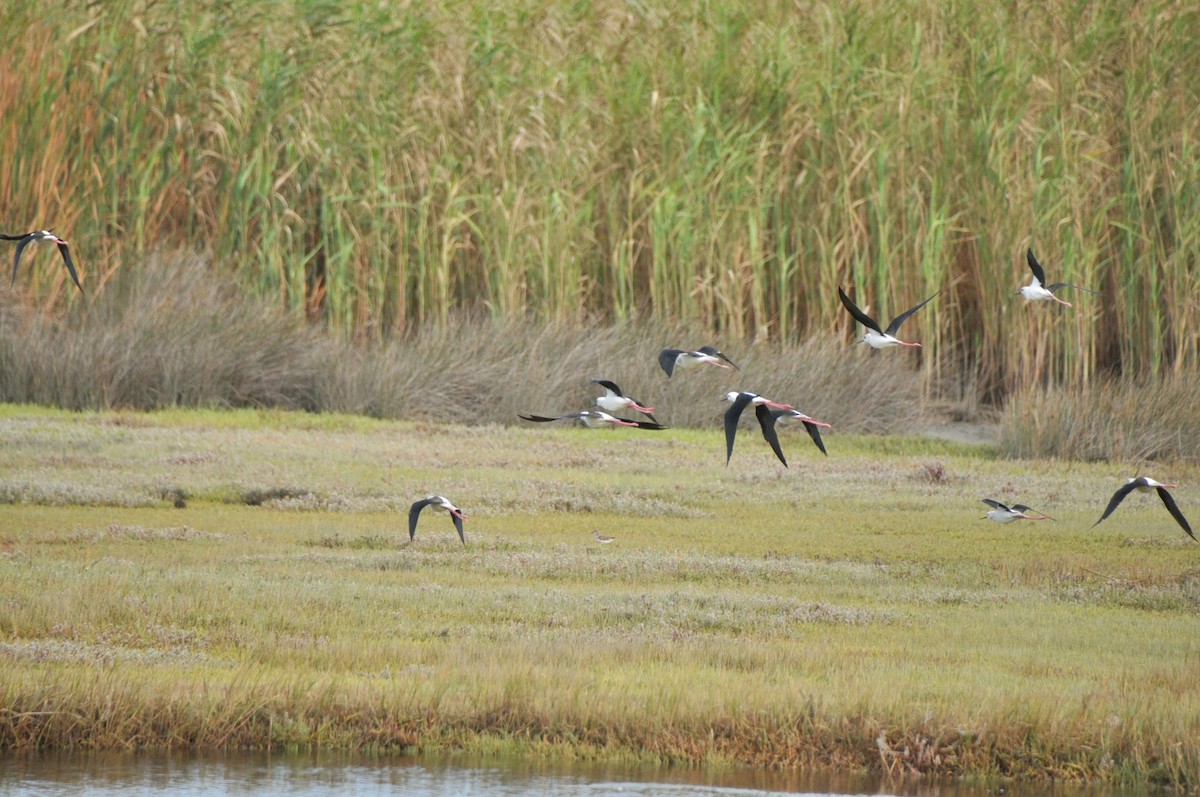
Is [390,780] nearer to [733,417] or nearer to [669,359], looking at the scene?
[733,417]

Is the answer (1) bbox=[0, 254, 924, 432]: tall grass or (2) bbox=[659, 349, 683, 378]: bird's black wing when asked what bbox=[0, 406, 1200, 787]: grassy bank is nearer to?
(1) bbox=[0, 254, 924, 432]: tall grass

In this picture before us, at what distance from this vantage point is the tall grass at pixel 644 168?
16203 millimetres

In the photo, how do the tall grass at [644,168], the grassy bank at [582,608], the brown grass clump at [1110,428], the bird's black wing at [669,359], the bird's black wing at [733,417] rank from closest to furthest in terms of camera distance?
1. the grassy bank at [582,608]
2. the bird's black wing at [733,417]
3. the bird's black wing at [669,359]
4. the brown grass clump at [1110,428]
5. the tall grass at [644,168]

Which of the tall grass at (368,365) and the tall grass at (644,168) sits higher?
the tall grass at (644,168)

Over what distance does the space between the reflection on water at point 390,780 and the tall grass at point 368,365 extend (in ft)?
30.2

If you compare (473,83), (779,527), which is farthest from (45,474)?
(473,83)

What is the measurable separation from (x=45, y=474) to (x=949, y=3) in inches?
446

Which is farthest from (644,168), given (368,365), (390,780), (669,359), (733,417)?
(390,780)

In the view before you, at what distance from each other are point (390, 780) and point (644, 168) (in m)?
11.6

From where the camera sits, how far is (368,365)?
1547 centimetres

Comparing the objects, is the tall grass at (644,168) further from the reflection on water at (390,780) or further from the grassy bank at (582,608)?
the reflection on water at (390,780)

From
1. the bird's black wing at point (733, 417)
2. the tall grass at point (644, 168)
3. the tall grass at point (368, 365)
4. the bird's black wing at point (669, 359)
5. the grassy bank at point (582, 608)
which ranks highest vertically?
the tall grass at point (644, 168)

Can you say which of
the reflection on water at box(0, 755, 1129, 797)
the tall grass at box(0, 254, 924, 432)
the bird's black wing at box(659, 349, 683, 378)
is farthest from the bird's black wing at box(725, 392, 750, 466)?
the tall grass at box(0, 254, 924, 432)

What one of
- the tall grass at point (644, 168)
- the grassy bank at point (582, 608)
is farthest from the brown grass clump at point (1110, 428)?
the grassy bank at point (582, 608)
